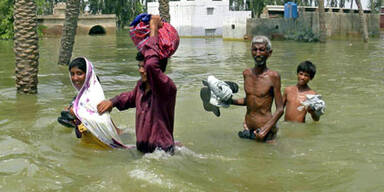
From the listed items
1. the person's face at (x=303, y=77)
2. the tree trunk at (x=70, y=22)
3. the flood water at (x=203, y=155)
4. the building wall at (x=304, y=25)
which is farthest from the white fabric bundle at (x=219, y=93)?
the building wall at (x=304, y=25)

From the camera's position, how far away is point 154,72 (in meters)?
3.49

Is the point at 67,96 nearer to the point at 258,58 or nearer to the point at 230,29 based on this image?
the point at 258,58

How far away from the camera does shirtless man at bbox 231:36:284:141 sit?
15.4 feet

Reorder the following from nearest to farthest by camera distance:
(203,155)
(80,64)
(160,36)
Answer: (160,36)
(80,64)
(203,155)

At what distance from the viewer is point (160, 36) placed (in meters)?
3.68

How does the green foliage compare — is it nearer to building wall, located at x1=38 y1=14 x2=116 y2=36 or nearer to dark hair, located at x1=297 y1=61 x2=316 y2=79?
building wall, located at x1=38 y1=14 x2=116 y2=36

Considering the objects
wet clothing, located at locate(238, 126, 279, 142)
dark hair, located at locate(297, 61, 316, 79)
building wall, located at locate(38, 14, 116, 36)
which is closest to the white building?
building wall, located at locate(38, 14, 116, 36)

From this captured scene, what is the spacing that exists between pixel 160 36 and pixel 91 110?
1.08 m

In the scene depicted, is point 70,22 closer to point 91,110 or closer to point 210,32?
point 91,110

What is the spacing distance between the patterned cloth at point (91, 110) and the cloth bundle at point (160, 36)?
765 millimetres

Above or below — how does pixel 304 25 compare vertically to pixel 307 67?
above

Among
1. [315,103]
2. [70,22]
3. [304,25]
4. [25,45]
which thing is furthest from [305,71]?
[304,25]

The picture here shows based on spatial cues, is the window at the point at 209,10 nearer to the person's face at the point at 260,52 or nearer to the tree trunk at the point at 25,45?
the tree trunk at the point at 25,45

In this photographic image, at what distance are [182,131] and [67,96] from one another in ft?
10.8
